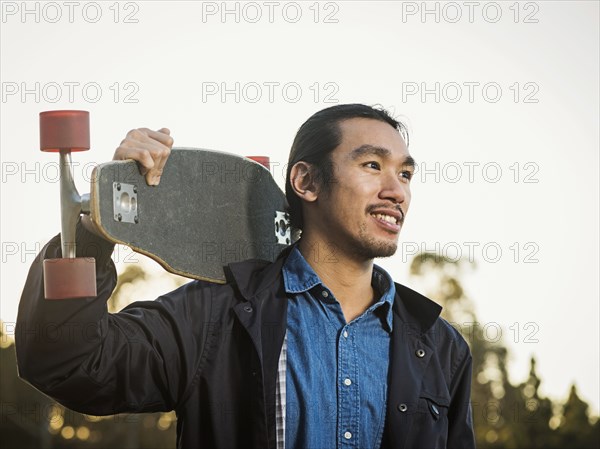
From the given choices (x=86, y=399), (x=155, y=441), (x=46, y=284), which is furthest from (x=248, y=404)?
(x=155, y=441)

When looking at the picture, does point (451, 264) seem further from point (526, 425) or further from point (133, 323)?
point (133, 323)

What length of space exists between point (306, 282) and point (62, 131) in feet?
4.00

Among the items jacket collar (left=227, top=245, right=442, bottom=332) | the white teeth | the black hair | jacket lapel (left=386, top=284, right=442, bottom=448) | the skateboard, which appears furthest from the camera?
the black hair

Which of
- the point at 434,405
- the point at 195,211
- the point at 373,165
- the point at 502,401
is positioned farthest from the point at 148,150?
the point at 502,401

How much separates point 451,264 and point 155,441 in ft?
36.8

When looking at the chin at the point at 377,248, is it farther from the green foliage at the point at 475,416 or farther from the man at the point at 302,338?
the green foliage at the point at 475,416

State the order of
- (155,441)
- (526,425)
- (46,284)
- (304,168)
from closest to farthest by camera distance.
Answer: (46,284) → (304,168) → (526,425) → (155,441)

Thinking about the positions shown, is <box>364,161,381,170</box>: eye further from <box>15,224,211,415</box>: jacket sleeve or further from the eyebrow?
<box>15,224,211,415</box>: jacket sleeve

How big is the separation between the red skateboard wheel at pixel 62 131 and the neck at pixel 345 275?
4.07 ft

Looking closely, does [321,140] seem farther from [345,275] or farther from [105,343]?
[105,343]

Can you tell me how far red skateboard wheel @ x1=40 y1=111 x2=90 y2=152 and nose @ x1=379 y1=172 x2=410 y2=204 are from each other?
1309 mm

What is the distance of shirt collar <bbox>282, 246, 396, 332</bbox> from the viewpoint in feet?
13.4

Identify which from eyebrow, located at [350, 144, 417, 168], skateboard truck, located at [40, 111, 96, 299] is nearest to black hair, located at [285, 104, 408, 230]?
eyebrow, located at [350, 144, 417, 168]

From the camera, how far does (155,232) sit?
375cm
